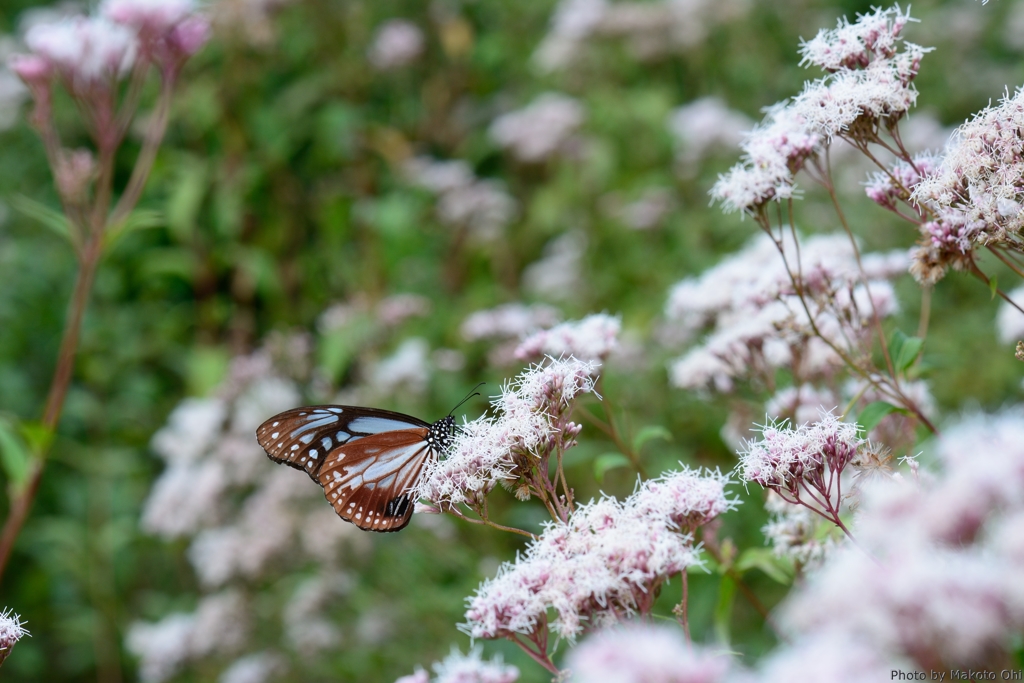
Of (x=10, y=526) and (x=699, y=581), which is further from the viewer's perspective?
(x=699, y=581)

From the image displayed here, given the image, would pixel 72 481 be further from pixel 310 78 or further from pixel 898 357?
pixel 898 357

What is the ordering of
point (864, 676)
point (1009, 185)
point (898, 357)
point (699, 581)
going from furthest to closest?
point (699, 581) < point (898, 357) < point (1009, 185) < point (864, 676)

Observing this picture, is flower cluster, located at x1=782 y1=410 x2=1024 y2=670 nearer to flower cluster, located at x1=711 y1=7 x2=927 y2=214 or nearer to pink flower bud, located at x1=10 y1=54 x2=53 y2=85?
flower cluster, located at x1=711 y1=7 x2=927 y2=214

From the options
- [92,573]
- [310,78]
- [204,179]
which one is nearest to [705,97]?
[310,78]

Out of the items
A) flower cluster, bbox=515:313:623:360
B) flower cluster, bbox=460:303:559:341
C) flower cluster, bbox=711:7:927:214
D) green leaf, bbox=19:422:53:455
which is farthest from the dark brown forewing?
flower cluster, bbox=711:7:927:214

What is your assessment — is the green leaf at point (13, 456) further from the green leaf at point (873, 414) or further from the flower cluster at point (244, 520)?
the green leaf at point (873, 414)
